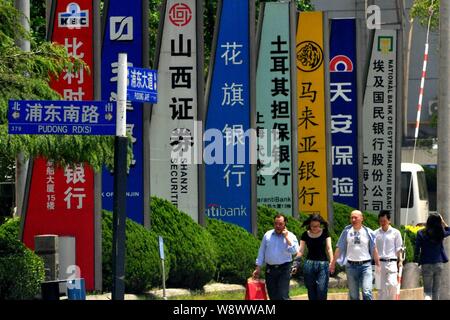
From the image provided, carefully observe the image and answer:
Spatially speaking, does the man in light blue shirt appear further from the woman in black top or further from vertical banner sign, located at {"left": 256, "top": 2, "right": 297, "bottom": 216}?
vertical banner sign, located at {"left": 256, "top": 2, "right": 297, "bottom": 216}

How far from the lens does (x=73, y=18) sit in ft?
72.6

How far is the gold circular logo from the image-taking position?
30906mm

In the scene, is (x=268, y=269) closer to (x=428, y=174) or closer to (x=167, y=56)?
(x=167, y=56)

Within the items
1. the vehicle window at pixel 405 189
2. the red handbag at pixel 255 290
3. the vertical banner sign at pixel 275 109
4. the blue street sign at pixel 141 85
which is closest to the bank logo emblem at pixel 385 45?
the vertical banner sign at pixel 275 109

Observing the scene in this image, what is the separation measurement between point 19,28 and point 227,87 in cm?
855

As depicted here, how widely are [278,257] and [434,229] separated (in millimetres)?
3238

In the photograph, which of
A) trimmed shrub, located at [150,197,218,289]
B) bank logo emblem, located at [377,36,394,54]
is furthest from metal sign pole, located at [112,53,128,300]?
bank logo emblem, located at [377,36,394,54]

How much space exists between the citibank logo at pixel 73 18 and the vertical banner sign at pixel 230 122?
5.65m

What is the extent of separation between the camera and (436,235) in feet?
73.6

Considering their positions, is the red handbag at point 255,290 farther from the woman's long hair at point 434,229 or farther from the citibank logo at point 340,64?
the citibank logo at point 340,64

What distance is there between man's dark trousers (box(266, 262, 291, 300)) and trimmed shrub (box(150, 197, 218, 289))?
379cm

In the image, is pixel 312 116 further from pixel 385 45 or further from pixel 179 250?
pixel 179 250

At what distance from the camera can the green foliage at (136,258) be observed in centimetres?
2244

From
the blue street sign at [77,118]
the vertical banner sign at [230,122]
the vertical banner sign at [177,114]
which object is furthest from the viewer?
the vertical banner sign at [230,122]
